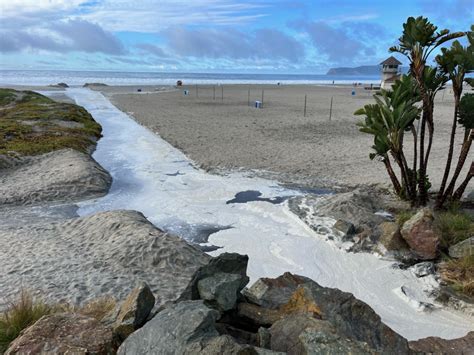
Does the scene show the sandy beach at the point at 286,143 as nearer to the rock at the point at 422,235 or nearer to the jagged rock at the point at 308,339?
the rock at the point at 422,235

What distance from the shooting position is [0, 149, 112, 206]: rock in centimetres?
1403

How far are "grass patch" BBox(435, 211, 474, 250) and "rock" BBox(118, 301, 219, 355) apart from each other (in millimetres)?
7091

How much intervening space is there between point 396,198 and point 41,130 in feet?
64.6

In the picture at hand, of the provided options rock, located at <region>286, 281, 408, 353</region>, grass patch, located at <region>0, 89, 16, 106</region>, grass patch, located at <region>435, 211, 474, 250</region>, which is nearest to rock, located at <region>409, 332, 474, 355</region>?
rock, located at <region>286, 281, 408, 353</region>

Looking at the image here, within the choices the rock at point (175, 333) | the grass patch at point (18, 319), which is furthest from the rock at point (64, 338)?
the grass patch at point (18, 319)

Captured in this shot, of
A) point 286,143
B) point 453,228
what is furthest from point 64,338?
point 286,143

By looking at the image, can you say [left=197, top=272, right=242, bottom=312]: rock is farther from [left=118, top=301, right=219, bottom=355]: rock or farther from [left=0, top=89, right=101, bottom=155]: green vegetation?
[left=0, top=89, right=101, bottom=155]: green vegetation

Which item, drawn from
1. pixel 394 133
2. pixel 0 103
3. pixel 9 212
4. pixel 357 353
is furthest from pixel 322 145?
pixel 0 103

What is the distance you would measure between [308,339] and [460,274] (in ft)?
18.3

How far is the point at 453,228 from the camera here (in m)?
10.2

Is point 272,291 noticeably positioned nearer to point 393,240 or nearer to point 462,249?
point 393,240

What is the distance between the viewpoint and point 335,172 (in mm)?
16875

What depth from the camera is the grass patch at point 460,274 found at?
8148mm

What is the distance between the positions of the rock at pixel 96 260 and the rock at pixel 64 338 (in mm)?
2068
